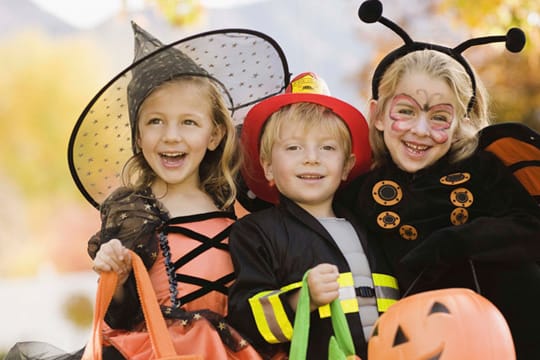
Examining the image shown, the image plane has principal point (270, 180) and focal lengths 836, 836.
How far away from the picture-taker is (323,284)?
272 centimetres

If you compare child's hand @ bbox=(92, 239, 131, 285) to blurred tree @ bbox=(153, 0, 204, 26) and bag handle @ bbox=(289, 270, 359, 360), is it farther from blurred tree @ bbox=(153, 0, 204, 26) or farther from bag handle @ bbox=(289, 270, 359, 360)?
blurred tree @ bbox=(153, 0, 204, 26)

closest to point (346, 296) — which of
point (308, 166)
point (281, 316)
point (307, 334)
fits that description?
point (281, 316)

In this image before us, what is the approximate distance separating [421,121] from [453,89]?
182 mm

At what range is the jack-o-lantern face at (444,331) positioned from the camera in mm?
2465

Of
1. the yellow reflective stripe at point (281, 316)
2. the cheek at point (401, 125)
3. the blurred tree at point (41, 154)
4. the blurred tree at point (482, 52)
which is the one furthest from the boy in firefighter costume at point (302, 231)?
the blurred tree at point (41, 154)

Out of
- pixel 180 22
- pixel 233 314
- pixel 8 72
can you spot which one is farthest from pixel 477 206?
pixel 8 72

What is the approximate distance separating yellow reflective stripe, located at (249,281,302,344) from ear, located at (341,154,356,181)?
0.66 metres

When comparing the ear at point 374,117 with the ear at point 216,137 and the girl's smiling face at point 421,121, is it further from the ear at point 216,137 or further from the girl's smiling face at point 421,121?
the ear at point 216,137

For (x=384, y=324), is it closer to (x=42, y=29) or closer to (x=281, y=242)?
(x=281, y=242)

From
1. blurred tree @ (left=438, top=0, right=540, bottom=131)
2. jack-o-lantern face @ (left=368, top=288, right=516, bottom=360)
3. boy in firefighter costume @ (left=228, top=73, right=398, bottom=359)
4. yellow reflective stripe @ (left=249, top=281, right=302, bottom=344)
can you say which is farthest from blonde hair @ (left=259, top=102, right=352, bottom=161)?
blurred tree @ (left=438, top=0, right=540, bottom=131)

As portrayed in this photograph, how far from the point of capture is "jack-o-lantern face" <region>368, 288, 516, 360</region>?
2465 millimetres

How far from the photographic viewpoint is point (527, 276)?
120 inches

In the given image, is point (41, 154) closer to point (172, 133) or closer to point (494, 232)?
point (172, 133)

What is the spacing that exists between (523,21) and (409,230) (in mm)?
4737
